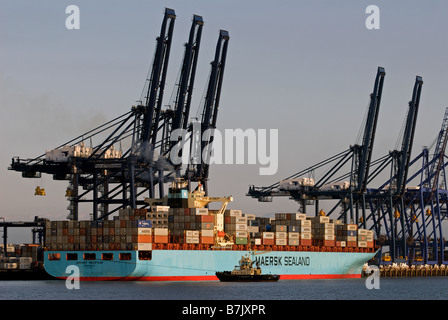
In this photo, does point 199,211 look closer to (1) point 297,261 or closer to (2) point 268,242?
(2) point 268,242

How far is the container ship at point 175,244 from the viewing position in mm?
95188

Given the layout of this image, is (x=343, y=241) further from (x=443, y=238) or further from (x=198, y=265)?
(x=443, y=238)

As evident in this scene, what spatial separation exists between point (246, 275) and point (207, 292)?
1701cm

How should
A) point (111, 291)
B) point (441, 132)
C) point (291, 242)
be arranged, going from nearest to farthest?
point (111, 291), point (291, 242), point (441, 132)

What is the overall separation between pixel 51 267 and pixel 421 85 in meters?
65.0

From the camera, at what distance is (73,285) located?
9038 centimetres

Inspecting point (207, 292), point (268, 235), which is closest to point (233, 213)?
point (268, 235)

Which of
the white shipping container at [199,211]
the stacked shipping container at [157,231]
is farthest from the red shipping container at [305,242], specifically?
the white shipping container at [199,211]

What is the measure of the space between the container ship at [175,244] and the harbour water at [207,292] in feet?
8.92

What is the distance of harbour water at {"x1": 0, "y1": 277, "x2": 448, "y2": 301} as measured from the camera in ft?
244

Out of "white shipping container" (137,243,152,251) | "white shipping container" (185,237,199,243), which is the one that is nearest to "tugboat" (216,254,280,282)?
"white shipping container" (185,237,199,243)

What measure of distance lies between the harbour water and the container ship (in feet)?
8.92

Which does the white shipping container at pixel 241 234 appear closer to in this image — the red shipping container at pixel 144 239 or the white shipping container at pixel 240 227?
the white shipping container at pixel 240 227
